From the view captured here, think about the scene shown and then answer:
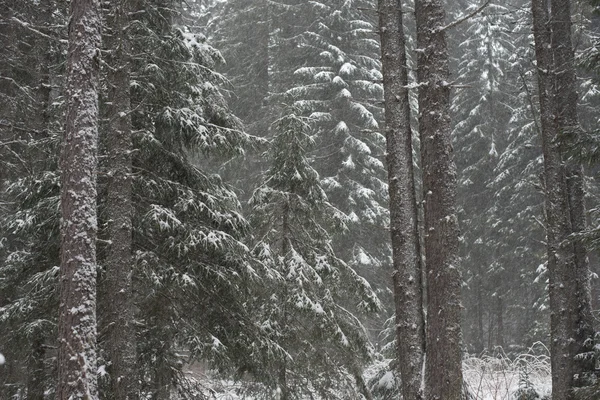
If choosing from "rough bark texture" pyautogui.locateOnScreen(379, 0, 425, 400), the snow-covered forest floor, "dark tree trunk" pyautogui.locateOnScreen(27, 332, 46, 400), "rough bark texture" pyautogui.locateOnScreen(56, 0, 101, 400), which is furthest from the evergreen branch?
"dark tree trunk" pyautogui.locateOnScreen(27, 332, 46, 400)

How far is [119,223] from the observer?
8078 mm

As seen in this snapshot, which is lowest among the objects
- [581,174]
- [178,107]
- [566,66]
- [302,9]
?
[581,174]

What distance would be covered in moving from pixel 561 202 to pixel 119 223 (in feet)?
22.6

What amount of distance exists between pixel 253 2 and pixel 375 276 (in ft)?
47.4

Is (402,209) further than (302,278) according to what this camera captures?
No

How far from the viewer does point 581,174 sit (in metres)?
9.25

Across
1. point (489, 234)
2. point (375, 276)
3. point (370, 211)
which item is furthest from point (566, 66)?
point (489, 234)

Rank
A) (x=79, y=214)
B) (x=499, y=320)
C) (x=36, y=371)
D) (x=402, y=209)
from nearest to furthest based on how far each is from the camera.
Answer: (x=79, y=214) < (x=402, y=209) < (x=36, y=371) < (x=499, y=320)

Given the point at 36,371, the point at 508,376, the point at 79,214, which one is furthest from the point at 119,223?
the point at 508,376

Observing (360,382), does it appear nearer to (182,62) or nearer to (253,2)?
(182,62)

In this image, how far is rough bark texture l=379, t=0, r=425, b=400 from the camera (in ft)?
23.7

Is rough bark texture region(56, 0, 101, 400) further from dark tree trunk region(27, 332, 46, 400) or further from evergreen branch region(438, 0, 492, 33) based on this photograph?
evergreen branch region(438, 0, 492, 33)

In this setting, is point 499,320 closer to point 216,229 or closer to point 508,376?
point 508,376

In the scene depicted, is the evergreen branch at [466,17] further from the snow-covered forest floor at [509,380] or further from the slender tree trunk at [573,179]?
the snow-covered forest floor at [509,380]
